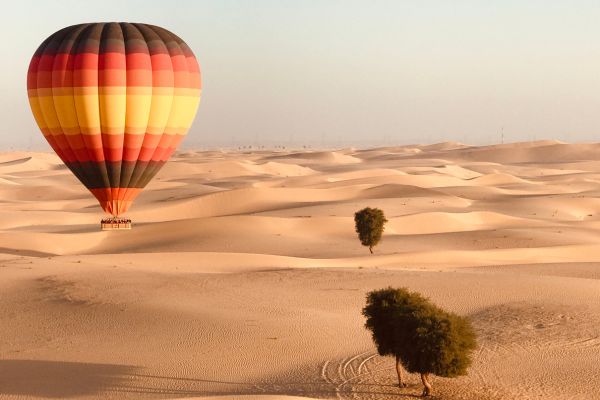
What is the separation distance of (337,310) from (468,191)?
54.7m

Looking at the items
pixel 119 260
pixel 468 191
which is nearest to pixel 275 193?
pixel 468 191

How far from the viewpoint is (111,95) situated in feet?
115

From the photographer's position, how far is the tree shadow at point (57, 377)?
2077 centimetres

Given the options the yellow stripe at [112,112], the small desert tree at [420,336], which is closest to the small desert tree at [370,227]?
the yellow stripe at [112,112]

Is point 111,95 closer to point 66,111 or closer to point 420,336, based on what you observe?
point 66,111

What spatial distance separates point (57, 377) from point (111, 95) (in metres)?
15.5

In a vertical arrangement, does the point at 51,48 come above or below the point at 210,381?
above

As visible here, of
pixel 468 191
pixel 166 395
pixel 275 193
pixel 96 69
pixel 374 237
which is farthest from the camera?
pixel 468 191

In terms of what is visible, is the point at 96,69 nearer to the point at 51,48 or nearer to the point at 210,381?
the point at 51,48

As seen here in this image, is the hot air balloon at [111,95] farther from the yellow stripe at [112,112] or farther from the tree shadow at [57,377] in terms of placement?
the tree shadow at [57,377]

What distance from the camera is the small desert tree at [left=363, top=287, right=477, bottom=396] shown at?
1927 centimetres

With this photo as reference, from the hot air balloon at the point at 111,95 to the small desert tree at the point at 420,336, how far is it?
17356 millimetres

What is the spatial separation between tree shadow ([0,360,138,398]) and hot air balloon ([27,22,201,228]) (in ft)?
46.5

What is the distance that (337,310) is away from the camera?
27.8 m
